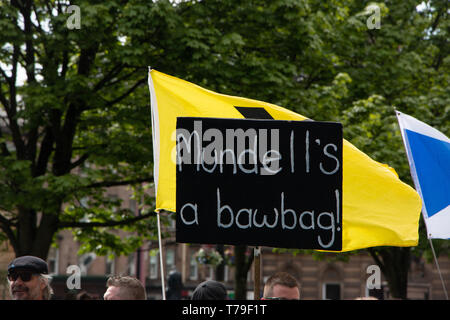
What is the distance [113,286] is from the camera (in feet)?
18.6

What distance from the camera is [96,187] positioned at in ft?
56.3

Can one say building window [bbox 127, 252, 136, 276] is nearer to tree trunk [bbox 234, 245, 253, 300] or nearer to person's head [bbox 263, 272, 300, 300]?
tree trunk [bbox 234, 245, 253, 300]

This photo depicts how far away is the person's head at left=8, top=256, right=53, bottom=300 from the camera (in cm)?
497

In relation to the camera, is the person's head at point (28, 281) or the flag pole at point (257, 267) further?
the flag pole at point (257, 267)

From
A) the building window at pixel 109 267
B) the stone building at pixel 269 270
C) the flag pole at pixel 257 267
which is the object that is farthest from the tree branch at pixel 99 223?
the building window at pixel 109 267

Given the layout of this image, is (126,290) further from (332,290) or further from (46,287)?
(332,290)

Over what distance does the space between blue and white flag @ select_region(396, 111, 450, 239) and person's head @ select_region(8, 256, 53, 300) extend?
442cm

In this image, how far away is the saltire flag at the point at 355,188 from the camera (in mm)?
6754

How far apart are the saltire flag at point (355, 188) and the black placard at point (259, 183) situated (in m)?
0.70

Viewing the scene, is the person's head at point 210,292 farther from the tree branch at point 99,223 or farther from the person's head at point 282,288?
the tree branch at point 99,223

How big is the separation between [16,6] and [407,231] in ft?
37.7

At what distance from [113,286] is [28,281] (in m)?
0.83

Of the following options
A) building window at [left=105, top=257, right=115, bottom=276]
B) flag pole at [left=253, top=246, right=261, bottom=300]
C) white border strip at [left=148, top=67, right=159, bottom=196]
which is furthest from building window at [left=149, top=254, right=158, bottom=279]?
flag pole at [left=253, top=246, right=261, bottom=300]
